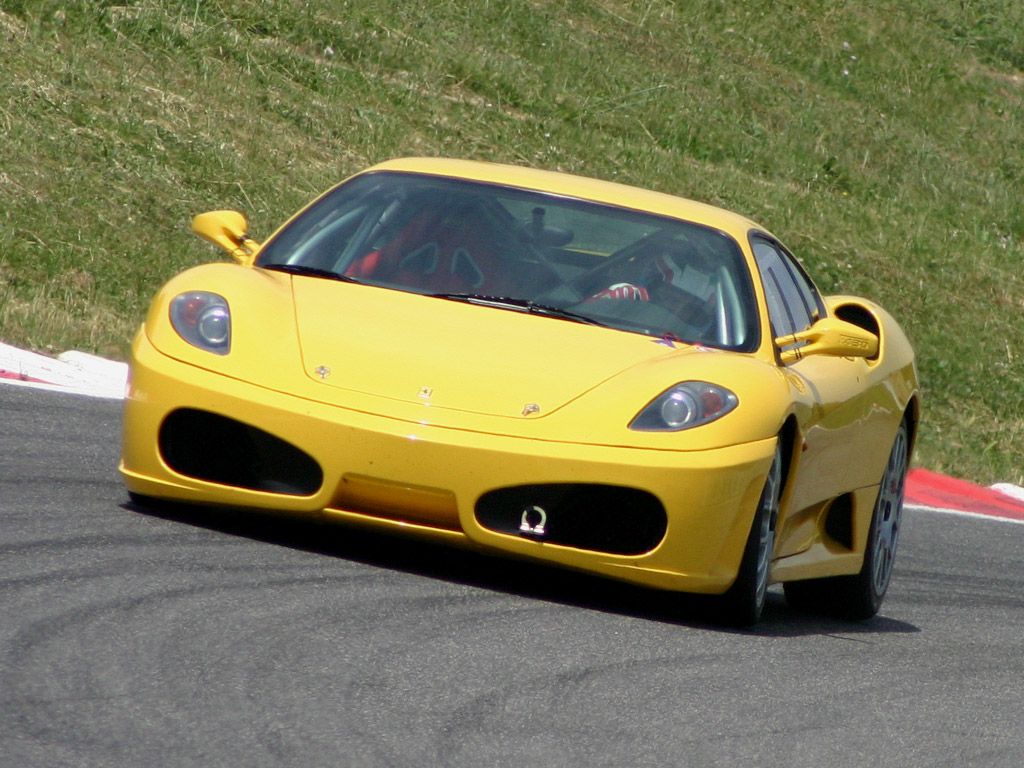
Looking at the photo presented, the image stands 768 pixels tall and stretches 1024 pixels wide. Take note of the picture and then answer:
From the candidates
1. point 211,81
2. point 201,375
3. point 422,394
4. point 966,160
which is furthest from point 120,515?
point 966,160

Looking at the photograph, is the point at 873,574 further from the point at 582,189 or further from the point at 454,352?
the point at 454,352

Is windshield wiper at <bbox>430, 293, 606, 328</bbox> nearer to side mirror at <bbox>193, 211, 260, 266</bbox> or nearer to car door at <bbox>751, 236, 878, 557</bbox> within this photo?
car door at <bbox>751, 236, 878, 557</bbox>

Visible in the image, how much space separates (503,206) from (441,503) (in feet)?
5.41

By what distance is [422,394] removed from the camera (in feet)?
17.6

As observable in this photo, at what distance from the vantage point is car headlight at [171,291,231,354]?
5.54 m

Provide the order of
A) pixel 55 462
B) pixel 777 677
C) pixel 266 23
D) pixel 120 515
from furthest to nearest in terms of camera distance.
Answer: pixel 266 23 < pixel 55 462 < pixel 120 515 < pixel 777 677

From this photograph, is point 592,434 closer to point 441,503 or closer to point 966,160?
point 441,503

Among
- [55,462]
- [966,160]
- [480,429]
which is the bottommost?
[966,160]

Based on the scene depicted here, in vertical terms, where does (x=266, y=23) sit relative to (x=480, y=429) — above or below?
below

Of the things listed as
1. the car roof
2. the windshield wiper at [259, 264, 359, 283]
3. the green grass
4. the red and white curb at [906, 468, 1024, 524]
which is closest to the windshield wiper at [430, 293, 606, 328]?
the windshield wiper at [259, 264, 359, 283]

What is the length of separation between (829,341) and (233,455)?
1901 millimetres

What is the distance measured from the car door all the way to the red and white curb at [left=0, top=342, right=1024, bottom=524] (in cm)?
224

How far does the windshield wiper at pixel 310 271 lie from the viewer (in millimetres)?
6160

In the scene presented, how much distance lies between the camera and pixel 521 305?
6074 mm
